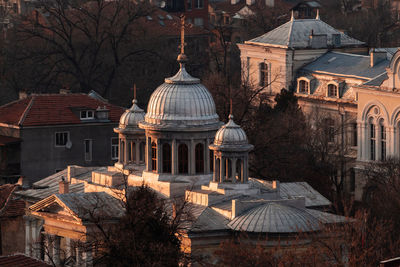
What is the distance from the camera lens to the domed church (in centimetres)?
7819

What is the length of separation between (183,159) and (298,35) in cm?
4397

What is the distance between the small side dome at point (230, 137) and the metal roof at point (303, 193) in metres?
5.86

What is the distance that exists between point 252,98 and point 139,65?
1204 inches

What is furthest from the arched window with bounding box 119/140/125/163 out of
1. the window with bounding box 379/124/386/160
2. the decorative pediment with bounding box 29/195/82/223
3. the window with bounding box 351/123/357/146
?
the window with bounding box 351/123/357/146

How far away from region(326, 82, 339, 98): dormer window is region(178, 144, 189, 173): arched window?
34456mm

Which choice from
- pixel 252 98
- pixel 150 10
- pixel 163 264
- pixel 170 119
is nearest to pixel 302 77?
pixel 252 98

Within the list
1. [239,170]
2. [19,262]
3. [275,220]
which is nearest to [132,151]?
[239,170]

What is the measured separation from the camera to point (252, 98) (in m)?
108

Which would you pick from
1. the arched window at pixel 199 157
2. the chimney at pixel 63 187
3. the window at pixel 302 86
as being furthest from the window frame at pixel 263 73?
the arched window at pixel 199 157

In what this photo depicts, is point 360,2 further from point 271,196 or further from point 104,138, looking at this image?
point 271,196

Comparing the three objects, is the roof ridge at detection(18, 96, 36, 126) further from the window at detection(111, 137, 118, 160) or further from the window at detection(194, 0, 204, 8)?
the window at detection(194, 0, 204, 8)

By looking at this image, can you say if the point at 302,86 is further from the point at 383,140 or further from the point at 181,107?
the point at 181,107

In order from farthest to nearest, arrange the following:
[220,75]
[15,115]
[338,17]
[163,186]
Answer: [338,17] < [220,75] < [15,115] < [163,186]

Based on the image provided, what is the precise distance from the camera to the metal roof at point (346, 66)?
4552 inches
